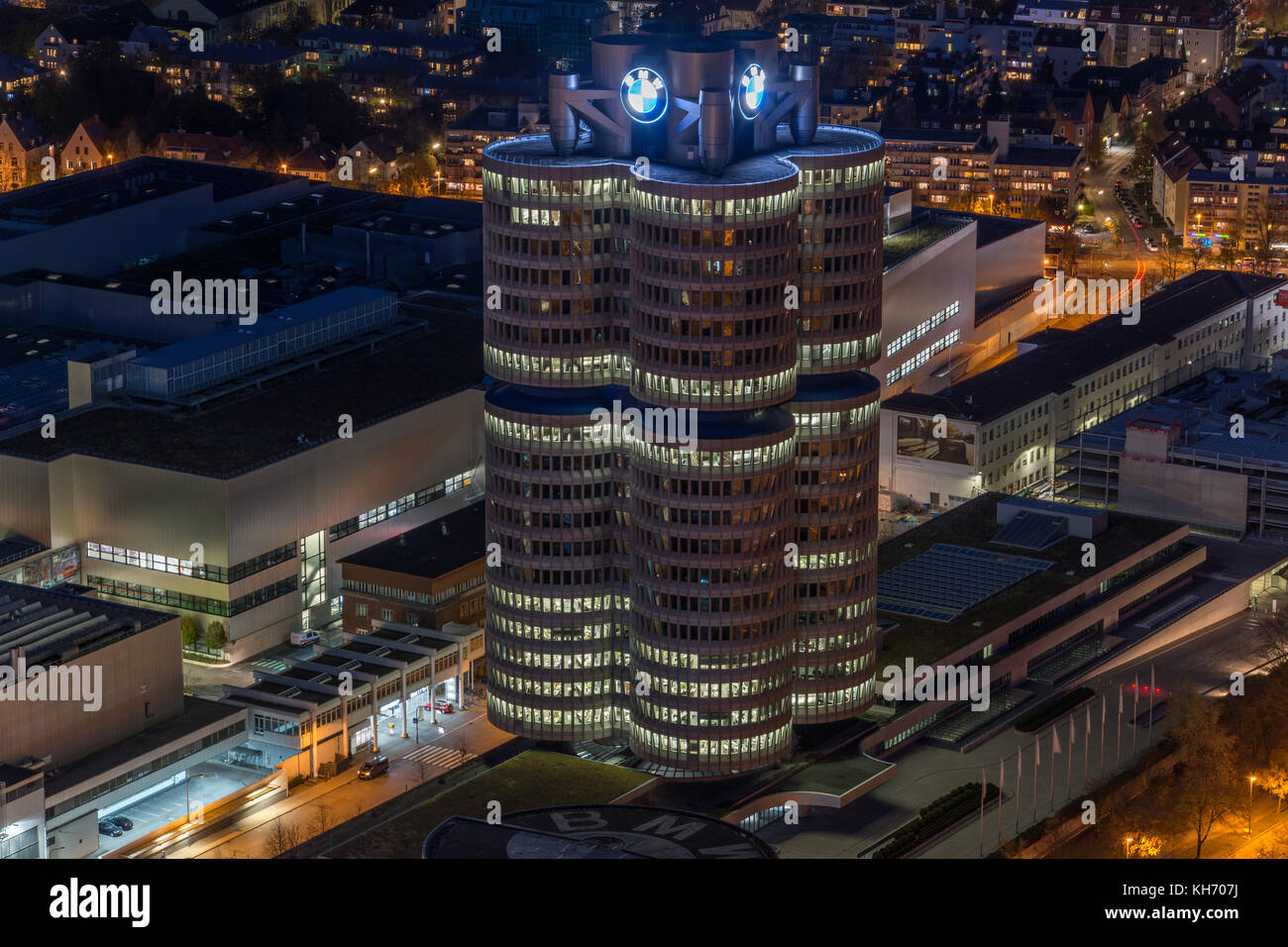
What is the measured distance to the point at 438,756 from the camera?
186 meters

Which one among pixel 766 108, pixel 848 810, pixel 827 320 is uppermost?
pixel 766 108

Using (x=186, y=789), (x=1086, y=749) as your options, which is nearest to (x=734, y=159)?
(x=1086, y=749)

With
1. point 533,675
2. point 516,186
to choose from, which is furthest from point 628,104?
point 533,675

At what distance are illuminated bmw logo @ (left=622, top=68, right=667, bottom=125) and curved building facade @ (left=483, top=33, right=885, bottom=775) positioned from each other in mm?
121

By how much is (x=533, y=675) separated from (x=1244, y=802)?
4469cm

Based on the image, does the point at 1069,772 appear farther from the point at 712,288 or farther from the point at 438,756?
the point at 438,756

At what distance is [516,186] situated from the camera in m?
175

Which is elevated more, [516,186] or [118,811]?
[516,186]

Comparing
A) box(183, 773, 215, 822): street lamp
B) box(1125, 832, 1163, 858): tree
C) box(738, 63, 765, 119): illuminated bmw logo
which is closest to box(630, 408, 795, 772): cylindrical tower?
box(738, 63, 765, 119): illuminated bmw logo

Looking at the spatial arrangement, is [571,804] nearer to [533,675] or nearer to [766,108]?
[533,675]

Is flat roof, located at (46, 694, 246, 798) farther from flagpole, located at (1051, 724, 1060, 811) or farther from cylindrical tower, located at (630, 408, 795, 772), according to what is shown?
flagpole, located at (1051, 724, 1060, 811)

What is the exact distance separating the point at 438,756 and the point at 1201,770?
48.1m

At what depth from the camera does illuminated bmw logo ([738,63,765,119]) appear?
17850cm

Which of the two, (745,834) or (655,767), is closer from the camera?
(745,834)
